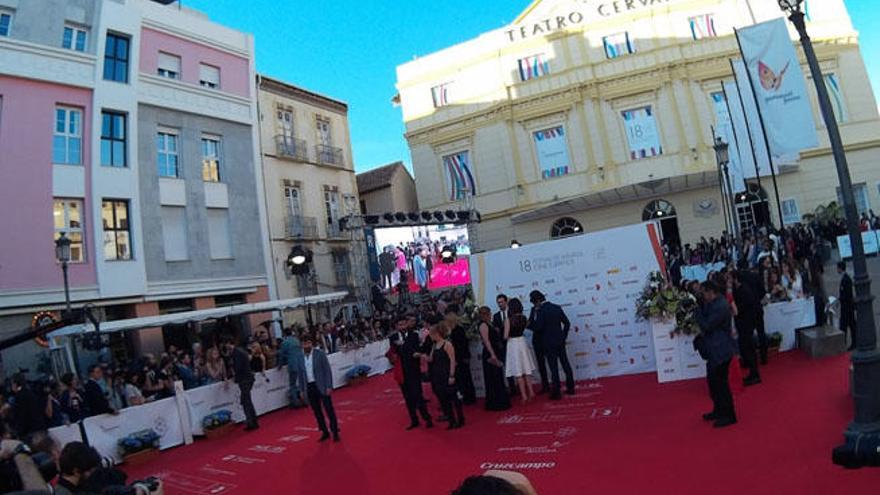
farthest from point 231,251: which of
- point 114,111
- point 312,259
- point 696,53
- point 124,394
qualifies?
point 696,53

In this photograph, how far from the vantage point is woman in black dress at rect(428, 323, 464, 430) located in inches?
348

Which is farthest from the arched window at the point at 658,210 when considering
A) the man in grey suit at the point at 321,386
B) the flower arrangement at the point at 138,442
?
the flower arrangement at the point at 138,442

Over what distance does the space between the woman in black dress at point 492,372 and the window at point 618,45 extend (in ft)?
79.7

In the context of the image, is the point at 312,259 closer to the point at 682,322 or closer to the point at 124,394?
the point at 124,394

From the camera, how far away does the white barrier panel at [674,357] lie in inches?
381

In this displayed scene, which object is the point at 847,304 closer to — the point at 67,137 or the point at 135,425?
the point at 135,425

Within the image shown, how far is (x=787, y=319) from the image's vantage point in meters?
10.4

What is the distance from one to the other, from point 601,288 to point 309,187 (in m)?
19.4

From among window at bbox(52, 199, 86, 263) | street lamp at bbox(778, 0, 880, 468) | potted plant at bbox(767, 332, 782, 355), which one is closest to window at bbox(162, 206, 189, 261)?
window at bbox(52, 199, 86, 263)

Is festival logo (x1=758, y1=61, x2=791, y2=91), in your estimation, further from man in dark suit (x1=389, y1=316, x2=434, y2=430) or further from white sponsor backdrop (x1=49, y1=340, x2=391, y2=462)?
white sponsor backdrop (x1=49, y1=340, x2=391, y2=462)

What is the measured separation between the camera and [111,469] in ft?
16.4

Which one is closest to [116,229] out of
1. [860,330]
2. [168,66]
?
[168,66]

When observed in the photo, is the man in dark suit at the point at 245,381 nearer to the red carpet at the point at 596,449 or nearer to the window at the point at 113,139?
the red carpet at the point at 596,449

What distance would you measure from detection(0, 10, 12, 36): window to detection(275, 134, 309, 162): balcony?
1055 centimetres
